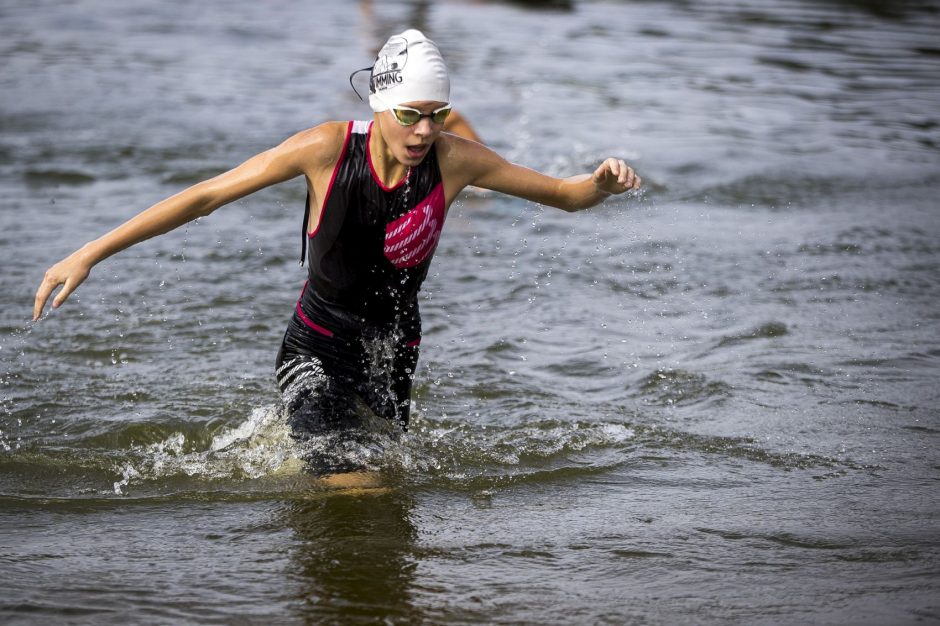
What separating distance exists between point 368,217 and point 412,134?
1.40ft

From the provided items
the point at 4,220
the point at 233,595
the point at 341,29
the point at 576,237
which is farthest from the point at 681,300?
the point at 341,29

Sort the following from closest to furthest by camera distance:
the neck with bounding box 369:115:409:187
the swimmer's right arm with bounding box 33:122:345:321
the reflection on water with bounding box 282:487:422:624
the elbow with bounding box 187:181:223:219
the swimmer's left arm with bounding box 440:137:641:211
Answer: the reflection on water with bounding box 282:487:422:624
the swimmer's right arm with bounding box 33:122:345:321
the elbow with bounding box 187:181:223:219
the neck with bounding box 369:115:409:187
the swimmer's left arm with bounding box 440:137:641:211

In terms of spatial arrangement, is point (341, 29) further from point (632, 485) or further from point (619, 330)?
point (632, 485)

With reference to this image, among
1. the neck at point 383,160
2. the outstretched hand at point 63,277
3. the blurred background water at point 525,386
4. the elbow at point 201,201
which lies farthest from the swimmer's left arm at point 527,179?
the outstretched hand at point 63,277

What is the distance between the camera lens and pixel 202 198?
4.64 meters

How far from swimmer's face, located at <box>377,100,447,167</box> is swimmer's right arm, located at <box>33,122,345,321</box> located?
25 cm

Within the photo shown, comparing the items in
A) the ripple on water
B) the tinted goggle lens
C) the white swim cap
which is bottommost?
the ripple on water

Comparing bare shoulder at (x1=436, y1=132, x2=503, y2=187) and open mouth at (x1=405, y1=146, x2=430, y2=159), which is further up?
open mouth at (x1=405, y1=146, x2=430, y2=159)

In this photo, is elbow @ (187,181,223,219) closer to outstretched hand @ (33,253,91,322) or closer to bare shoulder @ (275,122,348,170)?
bare shoulder @ (275,122,348,170)

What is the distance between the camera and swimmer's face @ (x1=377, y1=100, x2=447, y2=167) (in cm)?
456

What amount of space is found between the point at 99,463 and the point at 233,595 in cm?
178

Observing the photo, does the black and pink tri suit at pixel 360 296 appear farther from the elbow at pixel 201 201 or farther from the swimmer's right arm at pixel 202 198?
the elbow at pixel 201 201

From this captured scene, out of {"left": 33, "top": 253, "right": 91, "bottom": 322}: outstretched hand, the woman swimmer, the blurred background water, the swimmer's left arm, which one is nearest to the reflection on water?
the blurred background water

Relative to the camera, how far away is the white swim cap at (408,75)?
4578 millimetres
